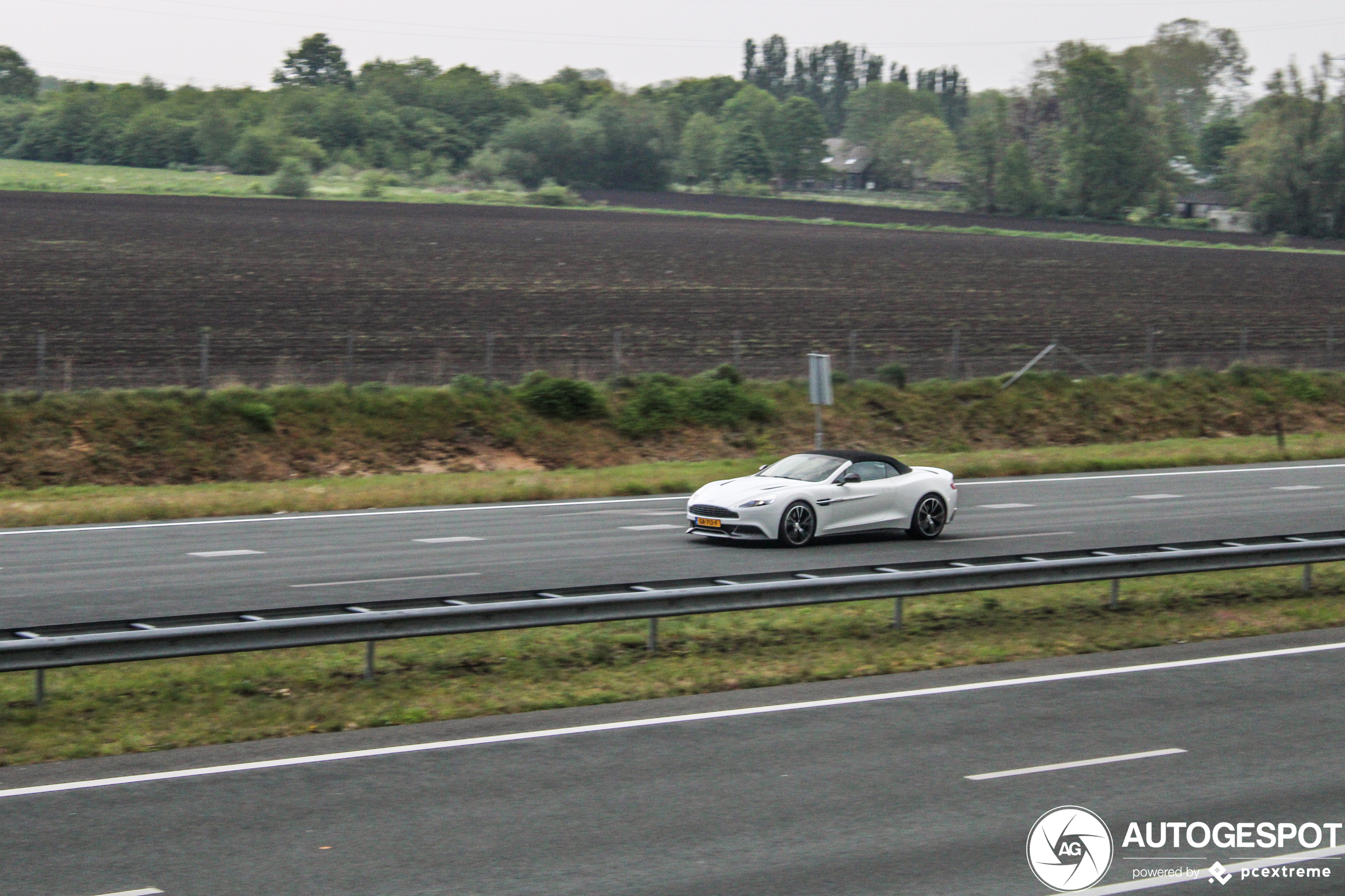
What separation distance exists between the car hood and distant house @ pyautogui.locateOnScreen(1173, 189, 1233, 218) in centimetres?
12303

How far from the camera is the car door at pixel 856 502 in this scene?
18234 millimetres

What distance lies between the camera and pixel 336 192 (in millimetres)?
93938

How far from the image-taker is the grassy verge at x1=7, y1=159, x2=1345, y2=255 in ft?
283

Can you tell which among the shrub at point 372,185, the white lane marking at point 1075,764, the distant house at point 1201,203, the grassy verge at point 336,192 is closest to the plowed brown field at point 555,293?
the grassy verge at point 336,192

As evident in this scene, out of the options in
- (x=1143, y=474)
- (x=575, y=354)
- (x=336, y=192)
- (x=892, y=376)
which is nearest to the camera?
(x=1143, y=474)

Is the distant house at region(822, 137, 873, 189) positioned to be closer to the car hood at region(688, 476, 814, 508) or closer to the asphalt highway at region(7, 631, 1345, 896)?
the car hood at region(688, 476, 814, 508)

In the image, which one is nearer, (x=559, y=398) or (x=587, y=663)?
(x=587, y=663)

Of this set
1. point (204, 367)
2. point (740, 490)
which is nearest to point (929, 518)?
point (740, 490)

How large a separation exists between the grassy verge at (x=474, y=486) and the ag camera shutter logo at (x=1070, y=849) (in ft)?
56.3

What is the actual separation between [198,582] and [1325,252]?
8463 centimetres

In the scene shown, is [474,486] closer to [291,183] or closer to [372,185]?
[291,183]

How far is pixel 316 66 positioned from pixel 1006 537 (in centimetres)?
16360

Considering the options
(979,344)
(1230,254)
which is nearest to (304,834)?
(979,344)

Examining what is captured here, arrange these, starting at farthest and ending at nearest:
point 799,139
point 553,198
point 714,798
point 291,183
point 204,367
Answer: point 799,139
point 553,198
point 291,183
point 204,367
point 714,798
